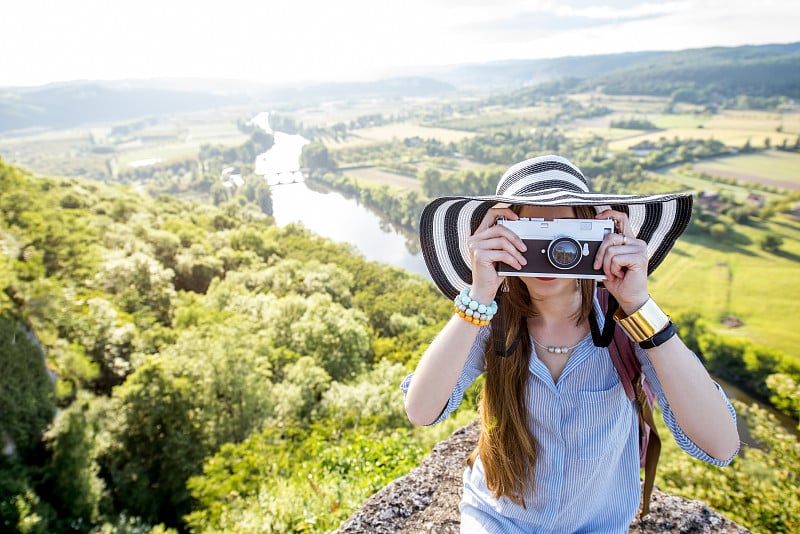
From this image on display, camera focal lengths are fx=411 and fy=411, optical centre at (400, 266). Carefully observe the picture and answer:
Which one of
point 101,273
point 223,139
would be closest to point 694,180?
point 101,273

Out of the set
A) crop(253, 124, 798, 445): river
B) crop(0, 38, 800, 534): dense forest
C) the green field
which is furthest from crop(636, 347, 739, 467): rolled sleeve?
the green field

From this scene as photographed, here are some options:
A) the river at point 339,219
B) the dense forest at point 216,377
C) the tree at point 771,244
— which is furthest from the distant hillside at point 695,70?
the river at point 339,219

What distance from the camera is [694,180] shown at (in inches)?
2544

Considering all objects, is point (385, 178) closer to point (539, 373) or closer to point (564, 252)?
point (539, 373)

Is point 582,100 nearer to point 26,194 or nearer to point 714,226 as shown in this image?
point 714,226

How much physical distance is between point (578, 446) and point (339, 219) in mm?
62320

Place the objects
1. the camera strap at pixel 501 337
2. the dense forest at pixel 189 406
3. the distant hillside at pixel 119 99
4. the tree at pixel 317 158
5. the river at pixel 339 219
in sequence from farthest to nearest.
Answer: the distant hillside at pixel 119 99, the tree at pixel 317 158, the river at pixel 339 219, the dense forest at pixel 189 406, the camera strap at pixel 501 337

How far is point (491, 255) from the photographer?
1646mm

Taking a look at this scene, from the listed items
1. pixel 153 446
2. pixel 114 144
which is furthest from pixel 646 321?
pixel 114 144

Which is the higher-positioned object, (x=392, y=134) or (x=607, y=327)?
(x=607, y=327)

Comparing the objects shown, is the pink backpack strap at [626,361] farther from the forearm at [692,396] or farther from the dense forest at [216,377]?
the dense forest at [216,377]

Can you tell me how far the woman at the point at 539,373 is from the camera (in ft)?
5.60

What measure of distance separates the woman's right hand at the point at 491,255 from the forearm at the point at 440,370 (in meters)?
0.16

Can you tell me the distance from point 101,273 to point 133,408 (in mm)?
12244
